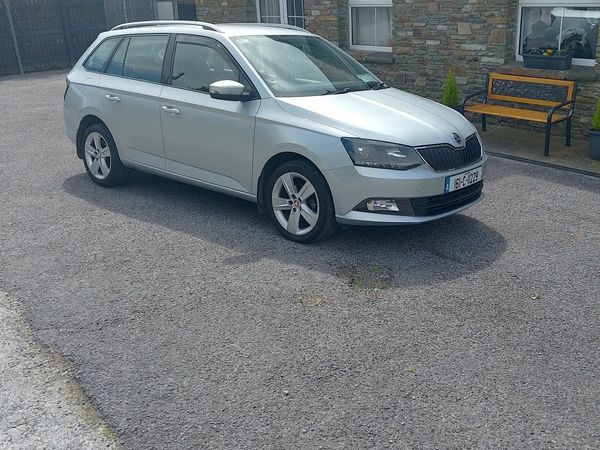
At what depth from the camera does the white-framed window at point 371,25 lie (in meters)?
12.4

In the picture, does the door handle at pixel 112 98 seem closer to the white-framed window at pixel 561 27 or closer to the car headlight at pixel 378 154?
the car headlight at pixel 378 154

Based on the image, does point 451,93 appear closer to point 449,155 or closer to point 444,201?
point 449,155

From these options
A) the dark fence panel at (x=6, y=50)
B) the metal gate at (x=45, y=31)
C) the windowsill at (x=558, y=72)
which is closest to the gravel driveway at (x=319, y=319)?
the windowsill at (x=558, y=72)

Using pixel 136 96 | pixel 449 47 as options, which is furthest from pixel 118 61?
pixel 449 47

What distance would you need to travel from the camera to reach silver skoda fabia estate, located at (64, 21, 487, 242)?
561cm

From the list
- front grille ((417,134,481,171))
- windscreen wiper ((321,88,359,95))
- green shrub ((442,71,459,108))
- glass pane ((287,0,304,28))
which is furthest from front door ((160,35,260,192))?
glass pane ((287,0,304,28))

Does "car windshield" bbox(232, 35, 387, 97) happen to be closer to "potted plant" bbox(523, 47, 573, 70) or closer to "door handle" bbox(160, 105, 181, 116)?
"door handle" bbox(160, 105, 181, 116)

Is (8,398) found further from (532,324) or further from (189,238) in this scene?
(532,324)

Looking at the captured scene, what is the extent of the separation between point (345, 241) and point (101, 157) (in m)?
3.41

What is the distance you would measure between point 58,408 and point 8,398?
352 millimetres

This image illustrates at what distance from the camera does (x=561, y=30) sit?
385 inches

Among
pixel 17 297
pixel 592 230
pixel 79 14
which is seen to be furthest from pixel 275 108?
pixel 79 14

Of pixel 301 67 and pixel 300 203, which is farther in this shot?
pixel 301 67

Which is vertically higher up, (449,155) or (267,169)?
(449,155)
